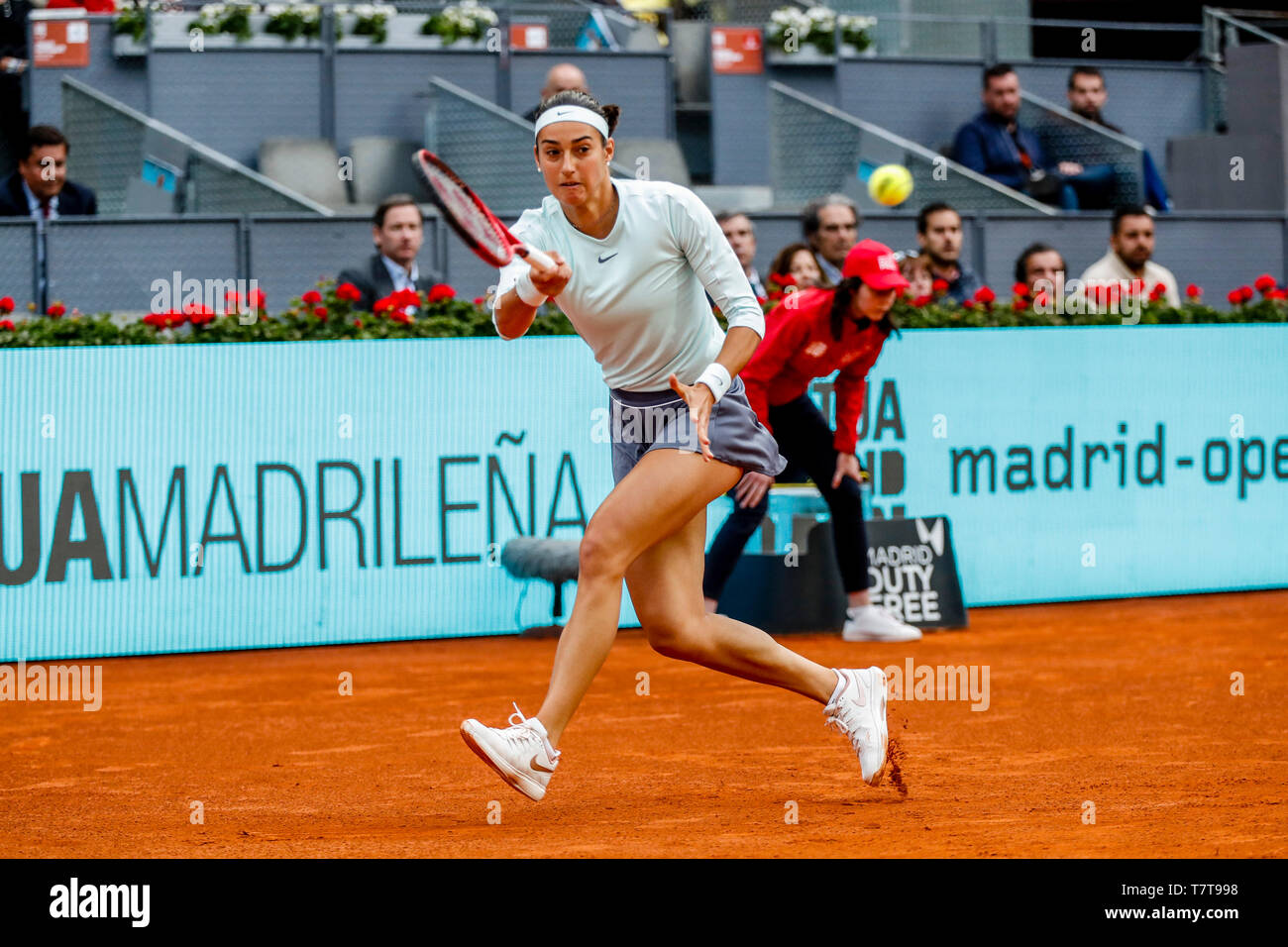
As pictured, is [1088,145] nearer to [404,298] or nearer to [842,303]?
[404,298]

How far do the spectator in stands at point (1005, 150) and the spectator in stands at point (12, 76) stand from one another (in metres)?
7.66

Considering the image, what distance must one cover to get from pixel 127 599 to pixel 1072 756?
187 inches

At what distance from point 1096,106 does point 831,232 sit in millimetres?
5424

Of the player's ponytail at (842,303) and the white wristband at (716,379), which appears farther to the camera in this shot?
the player's ponytail at (842,303)

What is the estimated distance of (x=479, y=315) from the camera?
9.20m

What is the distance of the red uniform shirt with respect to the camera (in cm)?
740

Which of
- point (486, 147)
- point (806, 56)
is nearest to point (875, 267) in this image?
point (486, 147)

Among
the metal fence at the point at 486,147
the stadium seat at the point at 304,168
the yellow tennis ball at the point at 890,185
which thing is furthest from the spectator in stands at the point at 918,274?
the stadium seat at the point at 304,168

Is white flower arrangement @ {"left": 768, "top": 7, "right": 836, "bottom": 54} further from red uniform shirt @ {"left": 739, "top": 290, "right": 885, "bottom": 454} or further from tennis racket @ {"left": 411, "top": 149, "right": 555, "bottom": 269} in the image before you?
tennis racket @ {"left": 411, "top": 149, "right": 555, "bottom": 269}

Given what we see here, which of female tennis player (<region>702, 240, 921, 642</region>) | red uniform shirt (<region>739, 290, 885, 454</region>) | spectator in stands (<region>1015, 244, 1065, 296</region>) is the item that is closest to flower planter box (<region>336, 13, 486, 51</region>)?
spectator in stands (<region>1015, 244, 1065, 296</region>)

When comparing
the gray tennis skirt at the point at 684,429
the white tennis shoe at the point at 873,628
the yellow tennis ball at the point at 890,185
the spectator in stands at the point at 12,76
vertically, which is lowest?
the white tennis shoe at the point at 873,628

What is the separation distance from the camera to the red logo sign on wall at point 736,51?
15.6m

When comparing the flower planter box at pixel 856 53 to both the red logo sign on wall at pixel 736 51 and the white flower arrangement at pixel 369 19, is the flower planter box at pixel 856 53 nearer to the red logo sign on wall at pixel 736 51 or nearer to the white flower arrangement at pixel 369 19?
the red logo sign on wall at pixel 736 51
